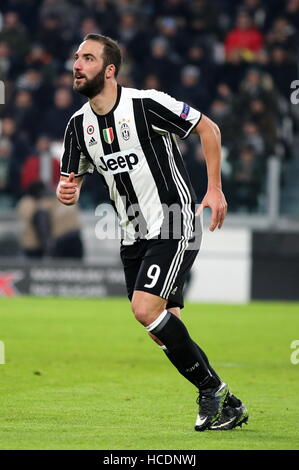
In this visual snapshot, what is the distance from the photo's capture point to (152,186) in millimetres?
6812

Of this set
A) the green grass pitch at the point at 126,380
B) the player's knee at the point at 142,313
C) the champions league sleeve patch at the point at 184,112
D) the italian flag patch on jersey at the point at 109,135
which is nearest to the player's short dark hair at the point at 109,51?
the italian flag patch on jersey at the point at 109,135

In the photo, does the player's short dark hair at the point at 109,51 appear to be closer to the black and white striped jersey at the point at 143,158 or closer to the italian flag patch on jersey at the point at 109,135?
the black and white striped jersey at the point at 143,158

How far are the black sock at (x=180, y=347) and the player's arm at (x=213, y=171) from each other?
0.64 metres

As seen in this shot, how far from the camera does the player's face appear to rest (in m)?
6.69

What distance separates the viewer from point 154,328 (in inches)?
257

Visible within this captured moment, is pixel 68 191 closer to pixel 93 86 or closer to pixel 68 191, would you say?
pixel 68 191

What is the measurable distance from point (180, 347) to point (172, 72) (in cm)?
1321

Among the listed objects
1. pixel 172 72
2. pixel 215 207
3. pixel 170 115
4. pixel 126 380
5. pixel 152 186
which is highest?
pixel 172 72

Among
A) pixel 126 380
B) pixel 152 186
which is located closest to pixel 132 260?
pixel 152 186

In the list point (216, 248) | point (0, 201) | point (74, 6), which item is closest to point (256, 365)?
point (216, 248)

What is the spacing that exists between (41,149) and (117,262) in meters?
2.36

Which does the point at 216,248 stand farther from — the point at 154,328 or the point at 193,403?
the point at 154,328

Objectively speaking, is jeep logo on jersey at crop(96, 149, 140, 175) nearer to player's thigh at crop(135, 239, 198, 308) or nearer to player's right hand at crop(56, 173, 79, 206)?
player's right hand at crop(56, 173, 79, 206)

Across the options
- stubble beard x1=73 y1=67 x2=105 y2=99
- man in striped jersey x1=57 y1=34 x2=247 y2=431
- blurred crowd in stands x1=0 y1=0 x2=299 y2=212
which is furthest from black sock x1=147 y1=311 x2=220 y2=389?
blurred crowd in stands x1=0 y1=0 x2=299 y2=212
